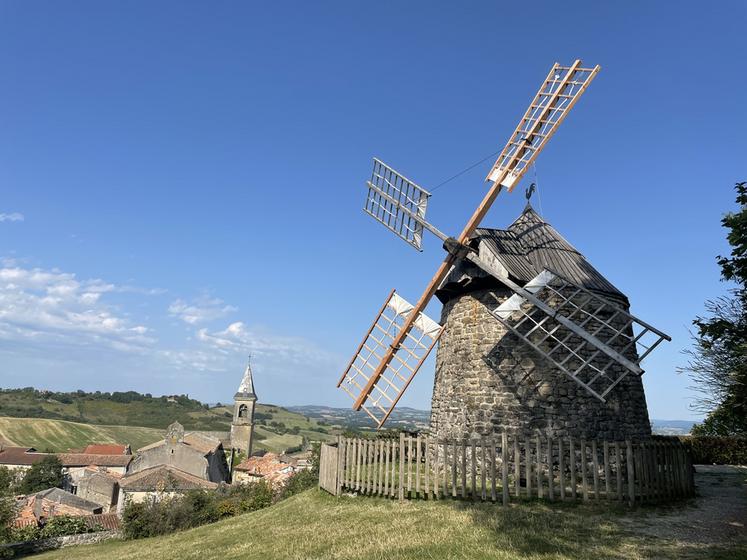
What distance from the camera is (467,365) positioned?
45.5ft

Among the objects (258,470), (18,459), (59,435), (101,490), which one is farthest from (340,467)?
(59,435)

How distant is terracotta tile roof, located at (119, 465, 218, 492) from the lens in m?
38.7

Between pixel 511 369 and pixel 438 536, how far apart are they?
19.7ft

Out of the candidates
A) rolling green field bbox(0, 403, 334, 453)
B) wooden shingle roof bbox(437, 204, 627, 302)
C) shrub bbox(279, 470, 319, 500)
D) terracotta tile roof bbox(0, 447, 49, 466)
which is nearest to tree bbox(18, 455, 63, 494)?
terracotta tile roof bbox(0, 447, 49, 466)

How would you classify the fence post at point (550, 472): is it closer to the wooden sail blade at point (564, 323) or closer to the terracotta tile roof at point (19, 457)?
the wooden sail blade at point (564, 323)

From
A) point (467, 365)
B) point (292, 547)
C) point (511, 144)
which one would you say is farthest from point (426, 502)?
point (511, 144)

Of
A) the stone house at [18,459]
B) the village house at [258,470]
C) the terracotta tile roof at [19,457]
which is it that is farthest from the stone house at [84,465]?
the village house at [258,470]

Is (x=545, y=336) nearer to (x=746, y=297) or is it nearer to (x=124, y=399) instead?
(x=746, y=297)

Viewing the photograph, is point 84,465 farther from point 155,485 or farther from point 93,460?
point 155,485

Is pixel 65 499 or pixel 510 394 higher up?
pixel 510 394

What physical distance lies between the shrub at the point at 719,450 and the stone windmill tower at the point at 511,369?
1142cm

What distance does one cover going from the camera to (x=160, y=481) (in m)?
39.6

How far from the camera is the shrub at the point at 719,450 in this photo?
68.6ft

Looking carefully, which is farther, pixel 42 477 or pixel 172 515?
pixel 42 477
